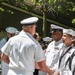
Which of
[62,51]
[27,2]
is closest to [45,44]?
[62,51]

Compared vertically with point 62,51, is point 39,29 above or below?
below

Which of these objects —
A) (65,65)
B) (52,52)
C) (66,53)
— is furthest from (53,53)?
(65,65)

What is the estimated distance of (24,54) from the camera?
5613mm

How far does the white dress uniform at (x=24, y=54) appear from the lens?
560 cm

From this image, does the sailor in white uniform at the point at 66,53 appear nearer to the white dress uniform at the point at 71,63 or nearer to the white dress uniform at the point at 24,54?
the white dress uniform at the point at 71,63

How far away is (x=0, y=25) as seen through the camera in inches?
866

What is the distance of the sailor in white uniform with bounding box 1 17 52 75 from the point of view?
561cm

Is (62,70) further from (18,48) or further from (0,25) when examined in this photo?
(0,25)

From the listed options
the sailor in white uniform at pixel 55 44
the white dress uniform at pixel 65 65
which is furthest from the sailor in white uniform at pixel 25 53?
the sailor in white uniform at pixel 55 44

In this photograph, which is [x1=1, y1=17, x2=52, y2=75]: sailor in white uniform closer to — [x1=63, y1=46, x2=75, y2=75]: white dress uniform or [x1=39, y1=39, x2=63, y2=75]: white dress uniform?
[x1=63, y1=46, x2=75, y2=75]: white dress uniform

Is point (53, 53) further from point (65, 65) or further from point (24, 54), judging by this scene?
point (24, 54)

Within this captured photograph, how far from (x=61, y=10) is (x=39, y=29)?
110 inches

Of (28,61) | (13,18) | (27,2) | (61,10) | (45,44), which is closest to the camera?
(28,61)

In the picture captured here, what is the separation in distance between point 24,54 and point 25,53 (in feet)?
0.07
